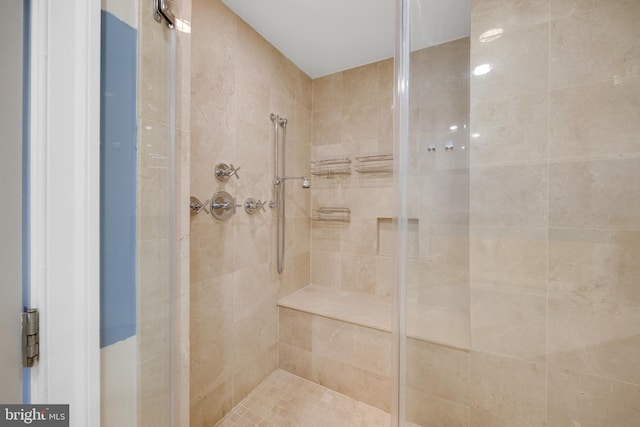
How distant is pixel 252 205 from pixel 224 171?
1.00ft

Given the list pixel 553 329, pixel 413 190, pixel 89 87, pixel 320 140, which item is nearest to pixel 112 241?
pixel 89 87

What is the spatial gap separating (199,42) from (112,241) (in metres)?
1.21

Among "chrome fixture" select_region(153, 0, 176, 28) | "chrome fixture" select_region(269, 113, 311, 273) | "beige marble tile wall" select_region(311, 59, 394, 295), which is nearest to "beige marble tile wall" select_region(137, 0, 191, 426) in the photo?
"chrome fixture" select_region(153, 0, 176, 28)

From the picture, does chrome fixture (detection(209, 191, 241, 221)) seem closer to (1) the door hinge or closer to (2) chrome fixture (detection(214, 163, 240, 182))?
(2) chrome fixture (detection(214, 163, 240, 182))

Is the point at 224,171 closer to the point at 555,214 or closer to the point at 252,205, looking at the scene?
the point at 252,205

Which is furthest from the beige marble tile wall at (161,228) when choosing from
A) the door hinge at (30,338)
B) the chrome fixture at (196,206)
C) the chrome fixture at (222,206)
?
the chrome fixture at (222,206)

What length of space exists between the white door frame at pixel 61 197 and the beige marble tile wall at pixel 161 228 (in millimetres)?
109

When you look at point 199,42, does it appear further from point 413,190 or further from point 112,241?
point 413,190

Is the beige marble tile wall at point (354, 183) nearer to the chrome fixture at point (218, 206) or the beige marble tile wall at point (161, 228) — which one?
the chrome fixture at point (218, 206)

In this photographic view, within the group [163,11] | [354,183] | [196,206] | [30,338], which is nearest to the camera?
[30,338]

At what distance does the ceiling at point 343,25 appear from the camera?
1.06 metres

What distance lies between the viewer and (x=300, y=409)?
1.41m

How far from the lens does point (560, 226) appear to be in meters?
0.89

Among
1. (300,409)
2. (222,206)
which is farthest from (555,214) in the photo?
(300,409)
